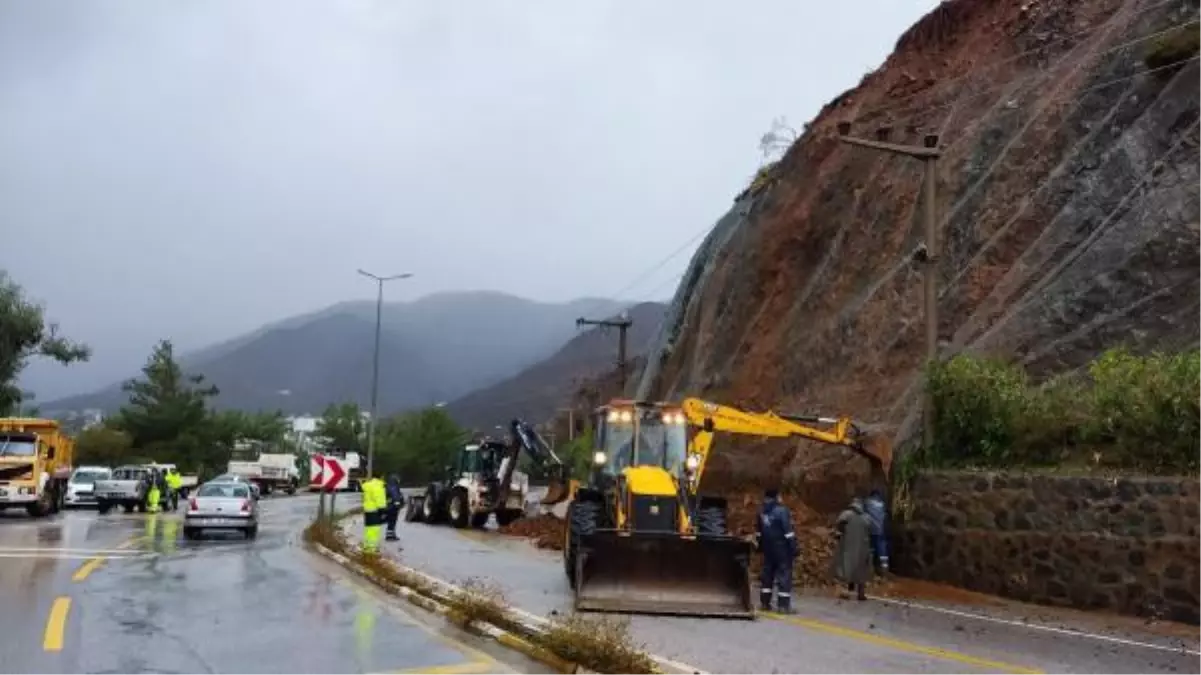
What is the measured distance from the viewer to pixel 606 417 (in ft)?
62.0

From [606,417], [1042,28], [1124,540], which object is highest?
[1042,28]

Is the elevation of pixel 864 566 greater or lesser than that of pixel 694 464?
lesser

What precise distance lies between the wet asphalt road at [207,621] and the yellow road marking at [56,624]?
0.02 meters

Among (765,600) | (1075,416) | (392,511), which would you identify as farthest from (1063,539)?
(392,511)

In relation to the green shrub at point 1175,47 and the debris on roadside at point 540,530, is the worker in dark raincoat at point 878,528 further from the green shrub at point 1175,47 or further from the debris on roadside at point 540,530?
the green shrub at point 1175,47

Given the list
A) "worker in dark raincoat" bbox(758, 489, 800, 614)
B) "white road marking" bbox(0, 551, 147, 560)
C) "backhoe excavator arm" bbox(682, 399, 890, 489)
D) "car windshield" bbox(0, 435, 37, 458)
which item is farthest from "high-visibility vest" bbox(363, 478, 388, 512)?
"car windshield" bbox(0, 435, 37, 458)

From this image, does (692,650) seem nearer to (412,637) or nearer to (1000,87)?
(412,637)

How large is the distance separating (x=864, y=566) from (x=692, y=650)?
6.63 m

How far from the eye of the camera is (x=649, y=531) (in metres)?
16.0

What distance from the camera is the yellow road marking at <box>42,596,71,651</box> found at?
10.7 metres

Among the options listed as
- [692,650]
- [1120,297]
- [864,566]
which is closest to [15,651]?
[692,650]

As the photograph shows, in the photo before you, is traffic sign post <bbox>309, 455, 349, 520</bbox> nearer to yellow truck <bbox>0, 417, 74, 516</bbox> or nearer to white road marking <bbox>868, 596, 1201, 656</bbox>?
yellow truck <bbox>0, 417, 74, 516</bbox>

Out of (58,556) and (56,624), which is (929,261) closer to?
(56,624)

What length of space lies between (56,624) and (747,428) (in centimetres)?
1171
